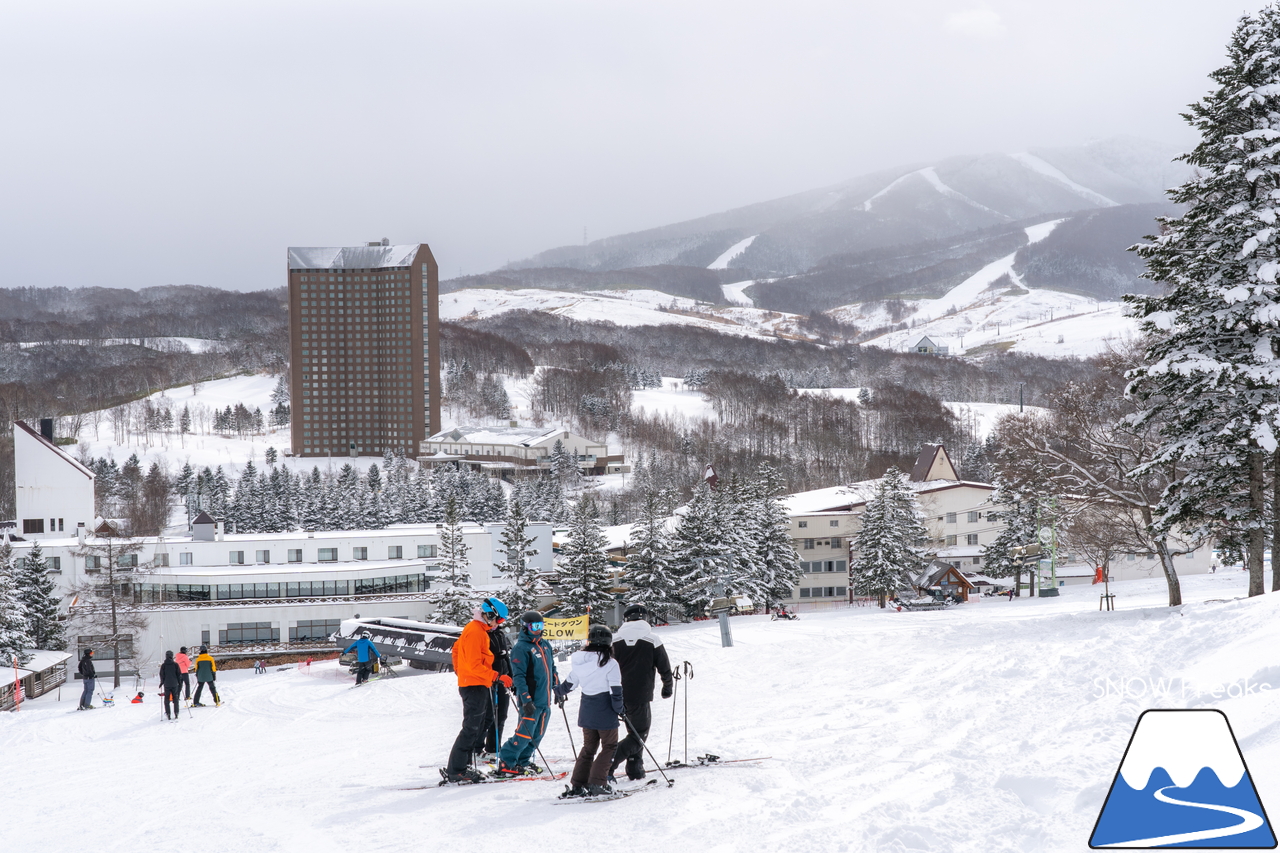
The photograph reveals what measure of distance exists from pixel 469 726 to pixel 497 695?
2.29 feet

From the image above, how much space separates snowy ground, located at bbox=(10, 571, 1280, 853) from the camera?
20.5 ft

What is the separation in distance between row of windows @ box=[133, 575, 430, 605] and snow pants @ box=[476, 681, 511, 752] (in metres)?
33.0

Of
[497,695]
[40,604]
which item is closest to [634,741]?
[497,695]

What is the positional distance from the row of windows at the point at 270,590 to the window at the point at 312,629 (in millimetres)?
1260

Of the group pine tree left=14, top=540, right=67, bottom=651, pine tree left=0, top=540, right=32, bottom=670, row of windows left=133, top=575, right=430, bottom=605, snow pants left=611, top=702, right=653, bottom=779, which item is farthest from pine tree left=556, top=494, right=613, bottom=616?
snow pants left=611, top=702, right=653, bottom=779

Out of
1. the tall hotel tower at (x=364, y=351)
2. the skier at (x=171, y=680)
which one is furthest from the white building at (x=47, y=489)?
the tall hotel tower at (x=364, y=351)

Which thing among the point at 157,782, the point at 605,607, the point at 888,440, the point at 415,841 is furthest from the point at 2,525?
the point at 888,440

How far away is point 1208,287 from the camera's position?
46.1ft

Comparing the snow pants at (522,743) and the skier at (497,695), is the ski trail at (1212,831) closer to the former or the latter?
the snow pants at (522,743)

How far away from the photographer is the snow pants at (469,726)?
7812 millimetres

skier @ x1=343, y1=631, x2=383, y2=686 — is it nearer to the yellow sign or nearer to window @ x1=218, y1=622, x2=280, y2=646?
the yellow sign

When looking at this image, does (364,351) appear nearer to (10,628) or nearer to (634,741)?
(10,628)

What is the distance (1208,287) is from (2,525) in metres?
69.2

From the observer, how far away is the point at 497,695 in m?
8.49
